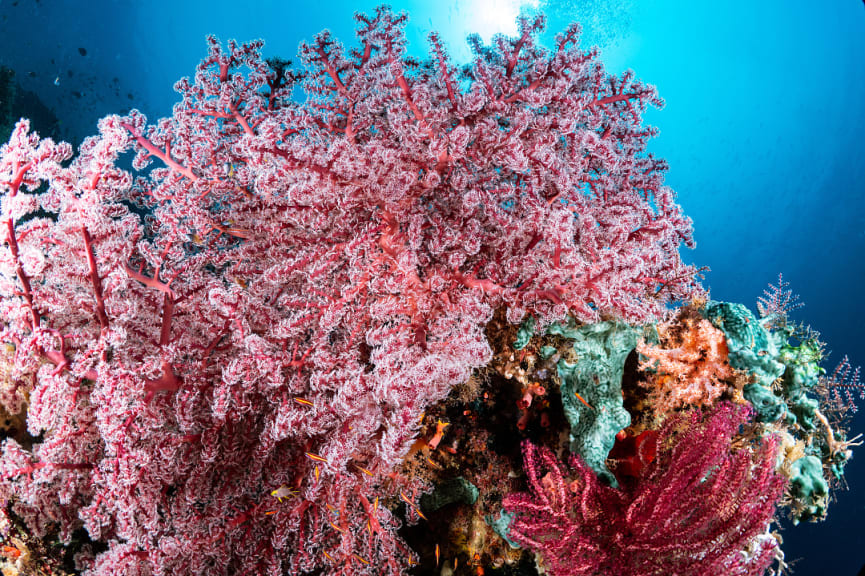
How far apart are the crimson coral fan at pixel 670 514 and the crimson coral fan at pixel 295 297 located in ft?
2.90

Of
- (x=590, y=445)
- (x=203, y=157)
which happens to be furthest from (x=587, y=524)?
(x=203, y=157)

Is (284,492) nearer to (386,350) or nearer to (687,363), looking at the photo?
(386,350)

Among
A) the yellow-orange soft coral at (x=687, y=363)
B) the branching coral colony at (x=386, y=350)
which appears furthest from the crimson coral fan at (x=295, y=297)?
the yellow-orange soft coral at (x=687, y=363)

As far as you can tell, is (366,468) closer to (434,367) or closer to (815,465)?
(434,367)

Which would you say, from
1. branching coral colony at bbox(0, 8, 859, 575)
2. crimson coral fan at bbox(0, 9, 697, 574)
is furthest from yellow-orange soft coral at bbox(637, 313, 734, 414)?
crimson coral fan at bbox(0, 9, 697, 574)

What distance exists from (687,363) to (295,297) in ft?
9.78

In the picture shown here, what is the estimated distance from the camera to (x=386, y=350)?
7.22 feet

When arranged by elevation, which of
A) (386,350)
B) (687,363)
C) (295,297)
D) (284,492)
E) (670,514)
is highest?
(687,363)

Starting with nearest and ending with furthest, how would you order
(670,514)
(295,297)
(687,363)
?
(670,514) → (295,297) → (687,363)

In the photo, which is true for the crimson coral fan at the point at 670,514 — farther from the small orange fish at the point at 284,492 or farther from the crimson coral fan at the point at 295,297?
the small orange fish at the point at 284,492

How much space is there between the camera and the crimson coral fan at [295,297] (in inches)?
83.7

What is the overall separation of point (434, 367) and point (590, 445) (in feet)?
4.71

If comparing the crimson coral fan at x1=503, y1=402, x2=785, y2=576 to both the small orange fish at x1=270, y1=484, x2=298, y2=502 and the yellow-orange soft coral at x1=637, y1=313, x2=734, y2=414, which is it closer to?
the yellow-orange soft coral at x1=637, y1=313, x2=734, y2=414

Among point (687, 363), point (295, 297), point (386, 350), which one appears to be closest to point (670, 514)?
point (687, 363)
